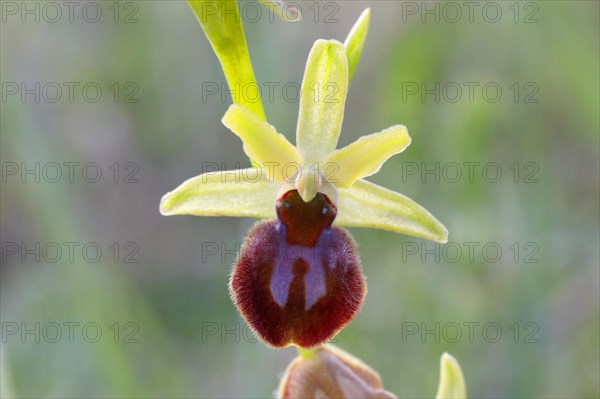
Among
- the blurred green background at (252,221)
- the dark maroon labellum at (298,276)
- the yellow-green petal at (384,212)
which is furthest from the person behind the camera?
the blurred green background at (252,221)

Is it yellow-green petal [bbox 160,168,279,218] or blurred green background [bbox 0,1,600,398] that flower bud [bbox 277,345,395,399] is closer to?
yellow-green petal [bbox 160,168,279,218]

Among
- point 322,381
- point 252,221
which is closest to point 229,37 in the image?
point 322,381

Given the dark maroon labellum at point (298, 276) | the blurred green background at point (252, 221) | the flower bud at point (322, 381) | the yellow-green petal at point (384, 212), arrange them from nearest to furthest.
Result: the dark maroon labellum at point (298, 276) → the yellow-green petal at point (384, 212) → the flower bud at point (322, 381) → the blurred green background at point (252, 221)

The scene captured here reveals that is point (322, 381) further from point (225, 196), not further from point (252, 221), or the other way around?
point (252, 221)

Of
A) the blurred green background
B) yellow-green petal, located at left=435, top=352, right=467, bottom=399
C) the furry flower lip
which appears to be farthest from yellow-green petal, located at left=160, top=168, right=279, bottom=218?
the blurred green background

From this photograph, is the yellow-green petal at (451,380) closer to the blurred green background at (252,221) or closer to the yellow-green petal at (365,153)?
the yellow-green petal at (365,153)

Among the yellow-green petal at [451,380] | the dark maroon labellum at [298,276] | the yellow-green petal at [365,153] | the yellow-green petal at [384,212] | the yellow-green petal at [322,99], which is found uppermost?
the yellow-green petal at [322,99]

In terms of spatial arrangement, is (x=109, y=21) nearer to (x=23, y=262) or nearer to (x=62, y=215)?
(x=23, y=262)

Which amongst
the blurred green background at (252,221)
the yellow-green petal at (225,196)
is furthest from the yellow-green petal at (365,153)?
the blurred green background at (252,221)
